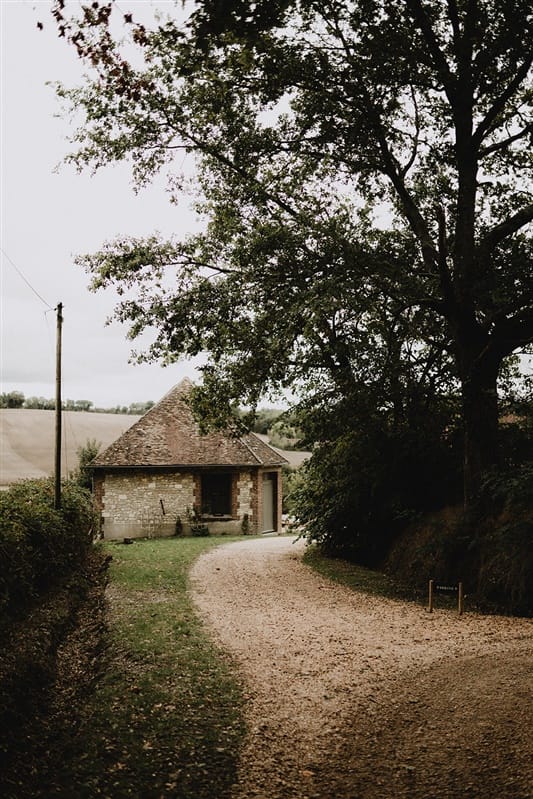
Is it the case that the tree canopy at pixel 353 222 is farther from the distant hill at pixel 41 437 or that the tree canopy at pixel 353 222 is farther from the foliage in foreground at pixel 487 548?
the distant hill at pixel 41 437

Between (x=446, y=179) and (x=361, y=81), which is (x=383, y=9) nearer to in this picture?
(x=361, y=81)

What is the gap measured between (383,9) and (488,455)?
27.8 feet

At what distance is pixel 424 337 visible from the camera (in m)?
13.2

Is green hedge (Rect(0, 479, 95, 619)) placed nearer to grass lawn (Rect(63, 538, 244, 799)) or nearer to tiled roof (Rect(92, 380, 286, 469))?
grass lawn (Rect(63, 538, 244, 799))

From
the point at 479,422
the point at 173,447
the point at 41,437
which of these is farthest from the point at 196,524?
the point at 479,422

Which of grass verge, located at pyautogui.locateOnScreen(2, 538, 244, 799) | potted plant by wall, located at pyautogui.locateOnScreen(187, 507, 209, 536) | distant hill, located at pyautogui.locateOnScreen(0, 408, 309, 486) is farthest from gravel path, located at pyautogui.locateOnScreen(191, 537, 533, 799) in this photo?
distant hill, located at pyautogui.locateOnScreen(0, 408, 309, 486)

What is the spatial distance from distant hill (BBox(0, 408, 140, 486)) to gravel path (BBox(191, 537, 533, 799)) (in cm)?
2346

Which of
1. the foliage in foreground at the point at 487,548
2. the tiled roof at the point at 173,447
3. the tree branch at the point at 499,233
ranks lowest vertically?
the foliage in foreground at the point at 487,548

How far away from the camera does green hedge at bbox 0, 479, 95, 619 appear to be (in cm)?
986

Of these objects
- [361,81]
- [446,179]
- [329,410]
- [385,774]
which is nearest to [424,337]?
[329,410]

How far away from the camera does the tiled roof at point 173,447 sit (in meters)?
25.4

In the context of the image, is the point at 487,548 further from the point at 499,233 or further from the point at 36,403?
the point at 36,403

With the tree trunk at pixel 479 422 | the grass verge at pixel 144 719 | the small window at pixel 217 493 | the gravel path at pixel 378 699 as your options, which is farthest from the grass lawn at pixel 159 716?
the small window at pixel 217 493

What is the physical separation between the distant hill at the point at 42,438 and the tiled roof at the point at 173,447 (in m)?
5.51
